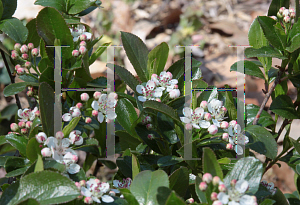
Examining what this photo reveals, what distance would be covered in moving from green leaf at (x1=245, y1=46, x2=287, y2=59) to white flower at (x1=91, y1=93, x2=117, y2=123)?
0.50 meters

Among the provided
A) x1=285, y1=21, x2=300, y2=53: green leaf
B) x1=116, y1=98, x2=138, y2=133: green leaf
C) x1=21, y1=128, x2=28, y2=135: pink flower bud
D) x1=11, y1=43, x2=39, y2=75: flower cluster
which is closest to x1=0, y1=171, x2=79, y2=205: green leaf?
x1=21, y1=128, x2=28, y2=135: pink flower bud

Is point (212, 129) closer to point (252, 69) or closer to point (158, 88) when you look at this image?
point (158, 88)

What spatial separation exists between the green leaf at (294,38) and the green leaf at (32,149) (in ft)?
2.86

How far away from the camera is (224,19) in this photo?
421cm

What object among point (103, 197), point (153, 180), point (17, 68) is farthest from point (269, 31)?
point (17, 68)

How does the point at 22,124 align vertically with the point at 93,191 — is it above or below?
above

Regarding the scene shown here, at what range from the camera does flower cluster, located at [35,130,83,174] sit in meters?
0.91

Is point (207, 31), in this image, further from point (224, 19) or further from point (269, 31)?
point (269, 31)

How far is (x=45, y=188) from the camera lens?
829 millimetres

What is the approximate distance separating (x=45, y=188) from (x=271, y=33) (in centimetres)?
92

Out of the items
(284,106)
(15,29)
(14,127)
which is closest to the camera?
(14,127)

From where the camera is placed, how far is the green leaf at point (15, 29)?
3.99 feet

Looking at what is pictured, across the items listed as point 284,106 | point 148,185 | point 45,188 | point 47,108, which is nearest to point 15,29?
point 47,108

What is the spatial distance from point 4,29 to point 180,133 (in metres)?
0.74
